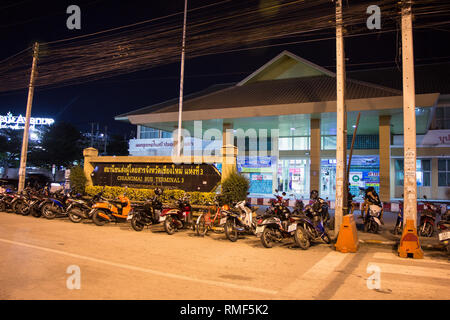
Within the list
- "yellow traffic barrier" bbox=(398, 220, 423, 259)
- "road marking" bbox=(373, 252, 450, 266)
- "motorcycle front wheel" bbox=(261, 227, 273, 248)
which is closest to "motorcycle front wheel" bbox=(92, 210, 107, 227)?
"motorcycle front wheel" bbox=(261, 227, 273, 248)

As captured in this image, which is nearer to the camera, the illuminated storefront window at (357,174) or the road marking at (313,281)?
the road marking at (313,281)

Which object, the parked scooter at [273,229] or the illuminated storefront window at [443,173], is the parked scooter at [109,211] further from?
the illuminated storefront window at [443,173]

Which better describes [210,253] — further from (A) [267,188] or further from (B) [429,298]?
(A) [267,188]

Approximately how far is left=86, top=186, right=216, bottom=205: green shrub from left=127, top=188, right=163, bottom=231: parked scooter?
1.73 feet

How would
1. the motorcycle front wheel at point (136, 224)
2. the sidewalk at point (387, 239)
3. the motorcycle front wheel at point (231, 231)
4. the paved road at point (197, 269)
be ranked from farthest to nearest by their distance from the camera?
the motorcycle front wheel at point (136, 224) → the motorcycle front wheel at point (231, 231) → the sidewalk at point (387, 239) → the paved road at point (197, 269)

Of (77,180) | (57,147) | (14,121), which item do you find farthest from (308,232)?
→ (14,121)

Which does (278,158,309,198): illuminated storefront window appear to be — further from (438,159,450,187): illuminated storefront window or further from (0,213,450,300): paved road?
(0,213,450,300): paved road

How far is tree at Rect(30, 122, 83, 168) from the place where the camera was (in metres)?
41.7

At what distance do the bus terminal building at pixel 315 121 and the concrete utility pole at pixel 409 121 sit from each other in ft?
24.3

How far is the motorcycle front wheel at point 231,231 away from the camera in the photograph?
9.67 m

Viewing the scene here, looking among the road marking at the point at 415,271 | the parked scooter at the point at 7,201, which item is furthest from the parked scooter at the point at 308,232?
the parked scooter at the point at 7,201

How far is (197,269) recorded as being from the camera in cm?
634

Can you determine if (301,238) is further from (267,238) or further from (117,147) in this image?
(117,147)
